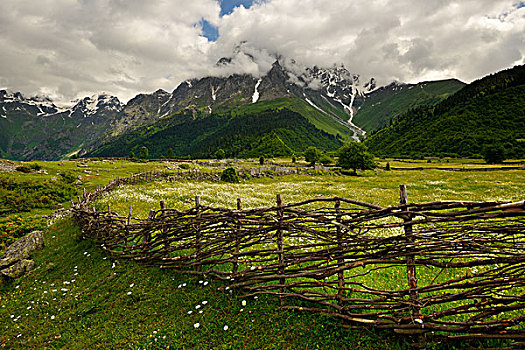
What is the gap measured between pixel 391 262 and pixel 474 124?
199m

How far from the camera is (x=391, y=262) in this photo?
4.80m

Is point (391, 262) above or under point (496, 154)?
under

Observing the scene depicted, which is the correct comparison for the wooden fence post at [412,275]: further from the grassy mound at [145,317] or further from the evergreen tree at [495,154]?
the evergreen tree at [495,154]

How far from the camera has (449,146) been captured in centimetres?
14262

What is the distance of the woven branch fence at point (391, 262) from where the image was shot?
13.8ft

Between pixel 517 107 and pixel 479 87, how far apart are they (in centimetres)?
4440

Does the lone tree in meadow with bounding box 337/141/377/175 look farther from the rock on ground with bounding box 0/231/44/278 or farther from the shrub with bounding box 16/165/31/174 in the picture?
the shrub with bounding box 16/165/31/174

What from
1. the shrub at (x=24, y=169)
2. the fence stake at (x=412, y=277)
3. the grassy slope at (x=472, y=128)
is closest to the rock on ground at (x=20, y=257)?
the fence stake at (x=412, y=277)

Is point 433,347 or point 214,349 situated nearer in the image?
point 433,347

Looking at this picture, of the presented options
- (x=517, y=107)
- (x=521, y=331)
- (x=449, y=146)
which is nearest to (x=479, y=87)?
(x=517, y=107)

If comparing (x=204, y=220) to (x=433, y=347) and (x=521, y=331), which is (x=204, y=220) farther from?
(x=521, y=331)

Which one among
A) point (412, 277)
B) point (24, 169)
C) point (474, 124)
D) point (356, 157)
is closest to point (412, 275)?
point (412, 277)

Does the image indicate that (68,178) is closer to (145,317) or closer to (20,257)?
(20,257)

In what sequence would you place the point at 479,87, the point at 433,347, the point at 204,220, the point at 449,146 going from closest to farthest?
the point at 433,347 < the point at 204,220 < the point at 449,146 < the point at 479,87
